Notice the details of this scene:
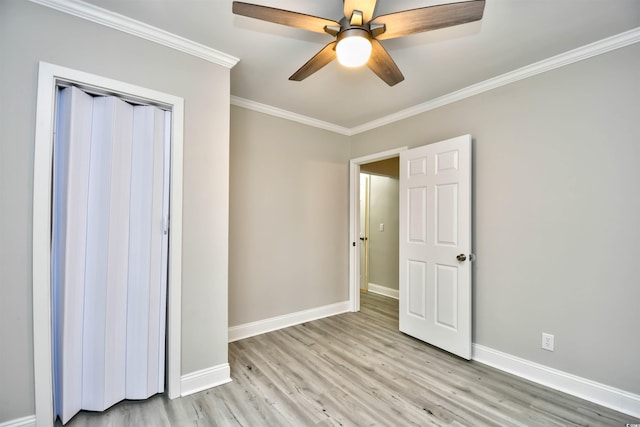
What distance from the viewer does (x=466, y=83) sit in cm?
260

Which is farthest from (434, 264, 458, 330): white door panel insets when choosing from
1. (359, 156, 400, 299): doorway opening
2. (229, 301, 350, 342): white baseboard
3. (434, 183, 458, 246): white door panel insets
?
(359, 156, 400, 299): doorway opening

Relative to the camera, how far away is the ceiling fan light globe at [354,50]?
4.97 ft

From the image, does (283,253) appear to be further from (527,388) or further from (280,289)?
(527,388)

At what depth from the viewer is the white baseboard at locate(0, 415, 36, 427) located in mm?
1508

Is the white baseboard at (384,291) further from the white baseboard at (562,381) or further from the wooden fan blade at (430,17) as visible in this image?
the wooden fan blade at (430,17)

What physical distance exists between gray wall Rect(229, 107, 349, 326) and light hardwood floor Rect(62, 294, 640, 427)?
A: 0.64m

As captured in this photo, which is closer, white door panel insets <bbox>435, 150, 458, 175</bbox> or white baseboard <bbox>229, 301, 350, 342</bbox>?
white door panel insets <bbox>435, 150, 458, 175</bbox>

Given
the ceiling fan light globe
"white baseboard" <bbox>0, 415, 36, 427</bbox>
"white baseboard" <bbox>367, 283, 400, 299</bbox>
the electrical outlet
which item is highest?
the ceiling fan light globe

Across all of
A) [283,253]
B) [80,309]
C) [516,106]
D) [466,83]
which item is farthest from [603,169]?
[80,309]

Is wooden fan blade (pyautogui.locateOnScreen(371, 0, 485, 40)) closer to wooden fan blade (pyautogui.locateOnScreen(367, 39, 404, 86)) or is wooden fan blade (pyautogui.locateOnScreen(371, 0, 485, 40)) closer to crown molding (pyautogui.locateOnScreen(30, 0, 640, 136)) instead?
wooden fan blade (pyautogui.locateOnScreen(367, 39, 404, 86))

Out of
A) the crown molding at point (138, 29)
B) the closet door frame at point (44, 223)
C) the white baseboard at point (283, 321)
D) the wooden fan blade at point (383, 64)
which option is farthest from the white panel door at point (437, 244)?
the closet door frame at point (44, 223)

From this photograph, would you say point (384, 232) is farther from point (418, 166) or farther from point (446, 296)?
point (446, 296)

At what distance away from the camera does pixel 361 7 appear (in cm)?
137

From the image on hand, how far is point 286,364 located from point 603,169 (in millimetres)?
2885
